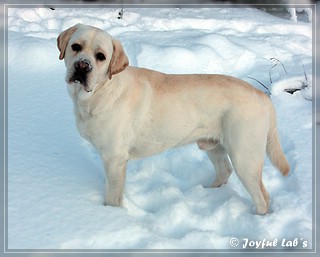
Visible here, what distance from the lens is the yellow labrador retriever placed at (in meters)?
2.65

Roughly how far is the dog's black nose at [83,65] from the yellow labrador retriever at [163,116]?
0.37ft

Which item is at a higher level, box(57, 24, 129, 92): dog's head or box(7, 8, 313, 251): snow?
box(57, 24, 129, 92): dog's head

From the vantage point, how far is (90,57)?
247 cm

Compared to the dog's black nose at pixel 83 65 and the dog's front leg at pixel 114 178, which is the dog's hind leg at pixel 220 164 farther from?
the dog's black nose at pixel 83 65

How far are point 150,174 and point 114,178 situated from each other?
24.3 inches

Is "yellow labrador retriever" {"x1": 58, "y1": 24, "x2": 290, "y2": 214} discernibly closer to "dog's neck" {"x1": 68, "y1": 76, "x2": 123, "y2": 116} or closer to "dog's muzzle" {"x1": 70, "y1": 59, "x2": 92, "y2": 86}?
"dog's neck" {"x1": 68, "y1": 76, "x2": 123, "y2": 116}

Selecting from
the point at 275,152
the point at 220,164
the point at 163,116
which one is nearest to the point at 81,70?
the point at 163,116

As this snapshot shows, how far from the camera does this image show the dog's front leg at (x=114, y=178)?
2.74 metres

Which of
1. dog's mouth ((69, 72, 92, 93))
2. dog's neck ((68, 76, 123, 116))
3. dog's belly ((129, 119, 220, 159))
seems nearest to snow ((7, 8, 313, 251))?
dog's belly ((129, 119, 220, 159))

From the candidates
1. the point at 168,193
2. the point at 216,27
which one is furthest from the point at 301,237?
the point at 216,27

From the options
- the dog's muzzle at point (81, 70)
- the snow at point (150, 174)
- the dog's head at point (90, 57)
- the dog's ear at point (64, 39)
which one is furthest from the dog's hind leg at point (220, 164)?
the dog's ear at point (64, 39)

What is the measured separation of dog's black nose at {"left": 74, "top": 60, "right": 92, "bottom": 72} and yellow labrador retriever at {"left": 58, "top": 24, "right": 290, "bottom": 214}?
11 centimetres

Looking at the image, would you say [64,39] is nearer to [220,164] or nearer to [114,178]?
[114,178]

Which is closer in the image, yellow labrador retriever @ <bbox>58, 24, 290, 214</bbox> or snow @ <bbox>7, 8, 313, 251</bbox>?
snow @ <bbox>7, 8, 313, 251</bbox>
